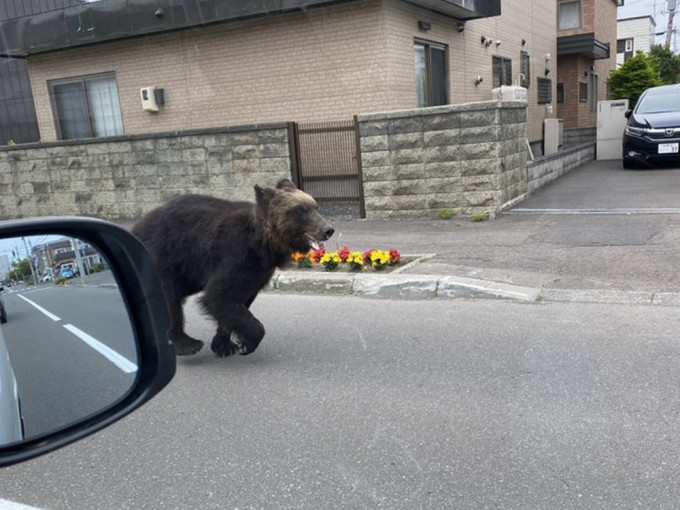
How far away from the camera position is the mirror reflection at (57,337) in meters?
1.74

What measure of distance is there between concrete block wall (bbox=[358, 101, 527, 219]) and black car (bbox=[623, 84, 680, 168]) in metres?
5.13

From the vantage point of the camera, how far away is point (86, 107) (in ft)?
49.6

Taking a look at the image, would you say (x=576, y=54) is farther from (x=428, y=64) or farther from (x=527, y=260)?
(x=527, y=260)

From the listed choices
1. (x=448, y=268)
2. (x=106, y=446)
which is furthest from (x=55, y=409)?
(x=448, y=268)

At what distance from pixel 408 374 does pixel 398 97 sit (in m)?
8.48

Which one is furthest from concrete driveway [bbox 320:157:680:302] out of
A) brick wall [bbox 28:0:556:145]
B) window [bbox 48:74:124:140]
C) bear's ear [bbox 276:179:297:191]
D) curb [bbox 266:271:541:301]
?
window [bbox 48:74:124:140]

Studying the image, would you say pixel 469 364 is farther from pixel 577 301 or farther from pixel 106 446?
pixel 106 446

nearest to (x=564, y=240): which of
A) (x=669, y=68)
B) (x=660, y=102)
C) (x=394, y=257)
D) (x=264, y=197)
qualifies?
(x=394, y=257)

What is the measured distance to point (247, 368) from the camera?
16.2 ft

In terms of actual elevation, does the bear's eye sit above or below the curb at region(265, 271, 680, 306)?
above

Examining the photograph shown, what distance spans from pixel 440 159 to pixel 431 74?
4.10 meters

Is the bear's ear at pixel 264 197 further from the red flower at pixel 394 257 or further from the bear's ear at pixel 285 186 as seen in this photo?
the red flower at pixel 394 257

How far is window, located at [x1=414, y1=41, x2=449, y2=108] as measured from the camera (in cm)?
1308

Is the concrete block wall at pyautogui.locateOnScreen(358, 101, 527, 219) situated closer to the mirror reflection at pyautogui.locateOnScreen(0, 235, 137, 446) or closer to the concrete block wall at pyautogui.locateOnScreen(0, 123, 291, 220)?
the concrete block wall at pyautogui.locateOnScreen(0, 123, 291, 220)
